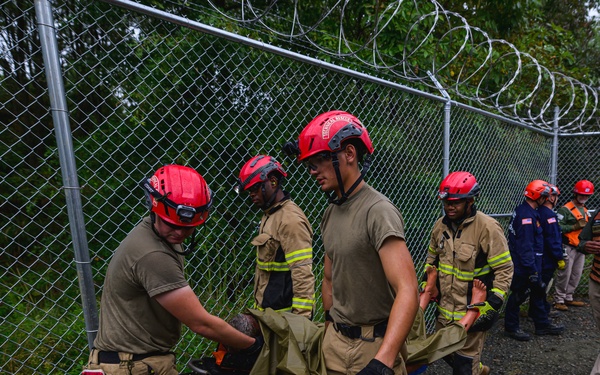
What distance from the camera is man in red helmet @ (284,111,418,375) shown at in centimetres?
205

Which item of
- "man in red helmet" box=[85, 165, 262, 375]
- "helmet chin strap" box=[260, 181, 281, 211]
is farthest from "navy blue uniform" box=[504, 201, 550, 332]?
"man in red helmet" box=[85, 165, 262, 375]

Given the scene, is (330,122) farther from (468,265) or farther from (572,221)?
(572,221)

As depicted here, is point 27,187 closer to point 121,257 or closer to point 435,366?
point 121,257

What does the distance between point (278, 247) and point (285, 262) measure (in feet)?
0.45

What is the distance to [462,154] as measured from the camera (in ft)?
19.2

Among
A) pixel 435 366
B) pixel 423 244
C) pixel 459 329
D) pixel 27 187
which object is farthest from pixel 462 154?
pixel 27 187

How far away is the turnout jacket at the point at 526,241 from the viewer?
5488 millimetres

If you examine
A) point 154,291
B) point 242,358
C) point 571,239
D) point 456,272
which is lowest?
point 242,358

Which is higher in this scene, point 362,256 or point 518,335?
point 362,256

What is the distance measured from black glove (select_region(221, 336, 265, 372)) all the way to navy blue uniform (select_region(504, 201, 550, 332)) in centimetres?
440

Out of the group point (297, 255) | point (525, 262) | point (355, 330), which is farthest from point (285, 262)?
point (525, 262)

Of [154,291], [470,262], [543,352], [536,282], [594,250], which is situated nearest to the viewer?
[154,291]

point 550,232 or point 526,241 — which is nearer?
point 526,241

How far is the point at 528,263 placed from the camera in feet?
17.9
